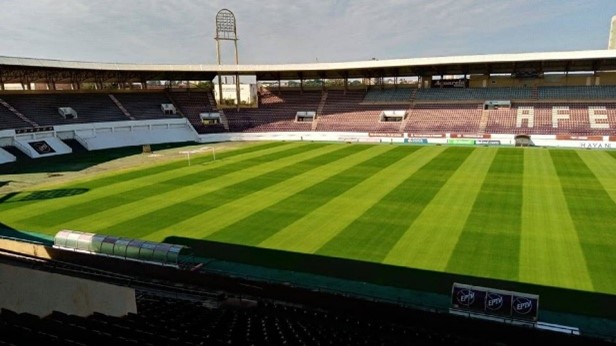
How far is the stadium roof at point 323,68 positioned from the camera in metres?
45.7

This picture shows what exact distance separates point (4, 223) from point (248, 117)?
1662 inches

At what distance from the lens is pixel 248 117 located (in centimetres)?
6219

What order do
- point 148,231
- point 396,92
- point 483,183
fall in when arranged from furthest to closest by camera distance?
point 396,92
point 483,183
point 148,231

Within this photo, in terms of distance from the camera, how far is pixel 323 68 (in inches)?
2215

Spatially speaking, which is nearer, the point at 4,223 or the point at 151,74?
the point at 4,223

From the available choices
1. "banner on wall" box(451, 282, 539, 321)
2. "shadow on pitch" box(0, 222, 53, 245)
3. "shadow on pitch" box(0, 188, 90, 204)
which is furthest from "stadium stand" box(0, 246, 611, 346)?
"shadow on pitch" box(0, 188, 90, 204)

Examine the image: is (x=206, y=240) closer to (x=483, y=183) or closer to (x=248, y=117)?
(x=483, y=183)

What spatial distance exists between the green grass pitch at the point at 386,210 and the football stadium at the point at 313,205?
149 millimetres

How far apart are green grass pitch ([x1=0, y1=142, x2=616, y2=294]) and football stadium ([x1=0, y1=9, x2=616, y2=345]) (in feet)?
0.49

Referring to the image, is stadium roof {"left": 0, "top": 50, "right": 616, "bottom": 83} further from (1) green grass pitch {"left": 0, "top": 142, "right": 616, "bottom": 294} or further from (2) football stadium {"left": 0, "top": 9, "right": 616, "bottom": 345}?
(1) green grass pitch {"left": 0, "top": 142, "right": 616, "bottom": 294}

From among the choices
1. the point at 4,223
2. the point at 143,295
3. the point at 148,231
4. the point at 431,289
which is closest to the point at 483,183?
the point at 431,289

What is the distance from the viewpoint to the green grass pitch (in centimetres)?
1650

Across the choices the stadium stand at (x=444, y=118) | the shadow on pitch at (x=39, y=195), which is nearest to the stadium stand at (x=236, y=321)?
the shadow on pitch at (x=39, y=195)

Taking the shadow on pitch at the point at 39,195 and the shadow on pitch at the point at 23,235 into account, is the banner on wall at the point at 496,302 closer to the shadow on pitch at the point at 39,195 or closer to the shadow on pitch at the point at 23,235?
the shadow on pitch at the point at 23,235
